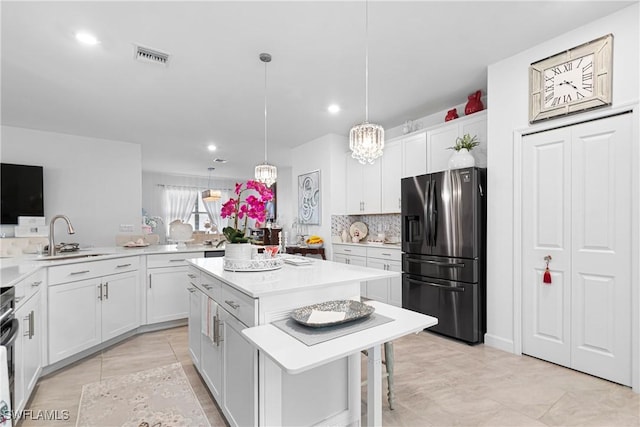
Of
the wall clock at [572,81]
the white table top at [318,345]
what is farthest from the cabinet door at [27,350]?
the wall clock at [572,81]

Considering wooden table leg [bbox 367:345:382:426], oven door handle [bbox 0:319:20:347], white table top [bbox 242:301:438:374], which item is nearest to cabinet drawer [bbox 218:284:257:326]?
white table top [bbox 242:301:438:374]

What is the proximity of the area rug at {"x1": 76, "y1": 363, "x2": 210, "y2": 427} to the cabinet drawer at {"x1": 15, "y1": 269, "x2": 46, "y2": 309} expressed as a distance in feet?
2.64

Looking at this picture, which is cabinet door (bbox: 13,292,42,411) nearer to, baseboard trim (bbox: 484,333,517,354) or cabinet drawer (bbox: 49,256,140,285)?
cabinet drawer (bbox: 49,256,140,285)

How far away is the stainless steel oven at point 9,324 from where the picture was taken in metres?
1.46

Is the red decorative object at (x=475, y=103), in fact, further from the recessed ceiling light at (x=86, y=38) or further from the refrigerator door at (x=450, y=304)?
the recessed ceiling light at (x=86, y=38)

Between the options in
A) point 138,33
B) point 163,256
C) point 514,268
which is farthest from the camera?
point 163,256

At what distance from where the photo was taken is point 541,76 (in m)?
2.61

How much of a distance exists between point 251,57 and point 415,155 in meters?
2.37

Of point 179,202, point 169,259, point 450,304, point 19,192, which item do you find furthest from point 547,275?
point 179,202

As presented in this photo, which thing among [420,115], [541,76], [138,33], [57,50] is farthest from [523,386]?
[57,50]

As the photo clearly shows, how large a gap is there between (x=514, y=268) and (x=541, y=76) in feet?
5.46

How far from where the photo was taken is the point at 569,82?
2.45 metres

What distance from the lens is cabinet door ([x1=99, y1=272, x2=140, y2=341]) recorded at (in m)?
2.96

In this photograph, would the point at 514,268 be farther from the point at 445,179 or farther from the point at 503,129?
the point at 503,129
